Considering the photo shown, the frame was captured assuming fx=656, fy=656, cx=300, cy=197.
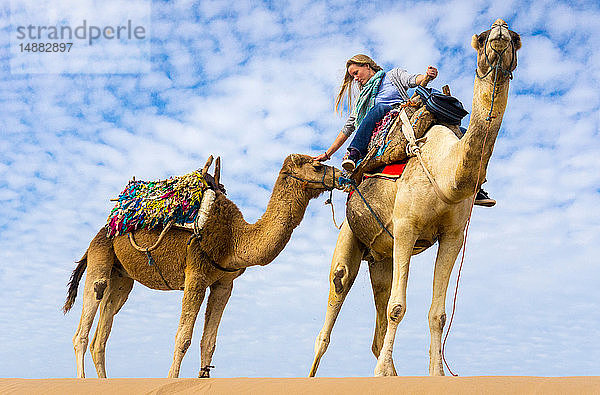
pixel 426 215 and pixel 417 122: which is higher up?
pixel 417 122

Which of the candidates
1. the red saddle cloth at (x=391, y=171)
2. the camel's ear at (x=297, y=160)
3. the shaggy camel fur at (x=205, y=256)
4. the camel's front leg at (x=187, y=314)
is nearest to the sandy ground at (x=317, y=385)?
the red saddle cloth at (x=391, y=171)

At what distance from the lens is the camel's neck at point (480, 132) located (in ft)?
17.1

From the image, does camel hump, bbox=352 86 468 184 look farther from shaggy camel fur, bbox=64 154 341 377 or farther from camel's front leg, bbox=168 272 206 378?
camel's front leg, bbox=168 272 206 378

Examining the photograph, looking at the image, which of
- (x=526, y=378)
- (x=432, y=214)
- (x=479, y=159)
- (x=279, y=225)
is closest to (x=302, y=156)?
(x=279, y=225)

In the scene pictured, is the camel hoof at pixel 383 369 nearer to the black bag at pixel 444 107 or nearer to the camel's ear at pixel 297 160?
the black bag at pixel 444 107

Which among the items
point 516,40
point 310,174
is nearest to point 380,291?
point 310,174

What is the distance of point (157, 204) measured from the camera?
9.15m

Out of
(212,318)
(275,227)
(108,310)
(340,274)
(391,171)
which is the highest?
(391,171)

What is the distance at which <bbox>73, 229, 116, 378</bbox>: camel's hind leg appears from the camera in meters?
9.07

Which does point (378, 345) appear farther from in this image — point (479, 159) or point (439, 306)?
point (479, 159)

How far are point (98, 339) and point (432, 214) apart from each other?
19.3ft

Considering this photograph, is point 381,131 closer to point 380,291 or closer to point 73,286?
point 380,291

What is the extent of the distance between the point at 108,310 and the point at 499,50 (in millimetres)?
7067

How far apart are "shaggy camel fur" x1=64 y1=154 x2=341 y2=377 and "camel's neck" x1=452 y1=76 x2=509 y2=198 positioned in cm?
293
